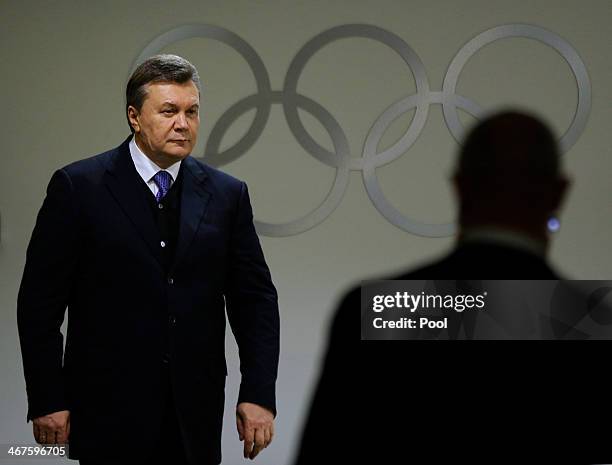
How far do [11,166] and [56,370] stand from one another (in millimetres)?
1893

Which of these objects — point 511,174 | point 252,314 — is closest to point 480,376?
point 511,174

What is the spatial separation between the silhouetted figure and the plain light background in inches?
3.4

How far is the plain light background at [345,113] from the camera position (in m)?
3.52

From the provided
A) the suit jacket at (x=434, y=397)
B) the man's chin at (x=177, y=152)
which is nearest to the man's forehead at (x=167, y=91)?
the man's chin at (x=177, y=152)

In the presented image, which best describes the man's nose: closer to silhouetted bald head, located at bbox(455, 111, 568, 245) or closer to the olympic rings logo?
the olympic rings logo

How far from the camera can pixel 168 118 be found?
1.92m

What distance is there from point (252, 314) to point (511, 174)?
5.58ft

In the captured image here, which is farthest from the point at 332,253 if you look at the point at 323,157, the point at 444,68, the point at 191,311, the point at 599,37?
the point at 191,311

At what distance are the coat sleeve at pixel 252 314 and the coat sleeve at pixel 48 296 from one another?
1.17ft

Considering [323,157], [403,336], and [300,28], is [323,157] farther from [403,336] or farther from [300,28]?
[403,336]

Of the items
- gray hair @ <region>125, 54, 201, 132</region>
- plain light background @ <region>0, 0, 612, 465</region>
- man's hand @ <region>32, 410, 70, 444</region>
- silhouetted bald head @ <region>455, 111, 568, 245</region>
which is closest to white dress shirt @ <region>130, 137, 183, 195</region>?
gray hair @ <region>125, 54, 201, 132</region>

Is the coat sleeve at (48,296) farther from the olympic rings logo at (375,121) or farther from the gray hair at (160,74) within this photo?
the olympic rings logo at (375,121)

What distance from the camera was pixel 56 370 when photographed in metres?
1.87

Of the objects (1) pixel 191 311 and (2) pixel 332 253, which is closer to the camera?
(1) pixel 191 311
